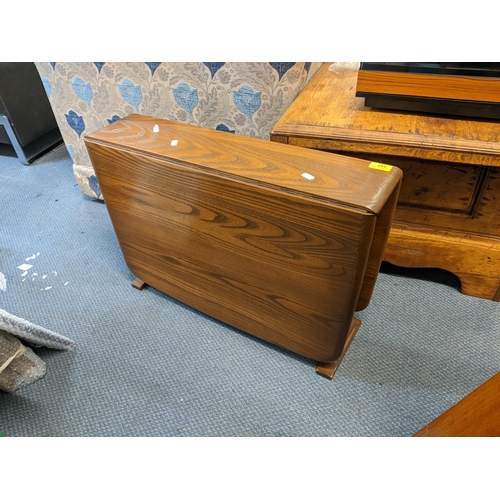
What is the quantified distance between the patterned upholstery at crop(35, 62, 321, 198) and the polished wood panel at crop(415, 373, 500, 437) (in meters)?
0.95

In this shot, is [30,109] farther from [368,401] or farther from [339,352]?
[368,401]

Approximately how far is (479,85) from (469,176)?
24cm

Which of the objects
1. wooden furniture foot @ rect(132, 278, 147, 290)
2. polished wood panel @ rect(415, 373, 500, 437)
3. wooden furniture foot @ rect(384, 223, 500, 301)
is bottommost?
wooden furniture foot @ rect(132, 278, 147, 290)

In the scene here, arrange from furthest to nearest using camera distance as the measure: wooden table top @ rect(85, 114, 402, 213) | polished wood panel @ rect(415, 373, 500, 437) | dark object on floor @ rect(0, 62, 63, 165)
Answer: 1. dark object on floor @ rect(0, 62, 63, 165)
2. wooden table top @ rect(85, 114, 402, 213)
3. polished wood panel @ rect(415, 373, 500, 437)

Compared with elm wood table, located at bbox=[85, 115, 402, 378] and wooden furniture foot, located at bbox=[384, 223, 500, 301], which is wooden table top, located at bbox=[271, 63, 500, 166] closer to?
elm wood table, located at bbox=[85, 115, 402, 378]

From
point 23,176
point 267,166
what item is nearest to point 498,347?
point 267,166

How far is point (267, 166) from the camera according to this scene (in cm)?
81

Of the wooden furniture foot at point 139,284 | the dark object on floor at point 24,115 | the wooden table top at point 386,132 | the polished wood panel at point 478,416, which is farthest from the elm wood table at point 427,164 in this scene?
the dark object on floor at point 24,115

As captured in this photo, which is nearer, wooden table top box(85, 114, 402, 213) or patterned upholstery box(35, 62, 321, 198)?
wooden table top box(85, 114, 402, 213)

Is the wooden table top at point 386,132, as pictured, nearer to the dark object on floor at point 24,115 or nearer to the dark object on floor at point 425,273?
the dark object on floor at point 425,273

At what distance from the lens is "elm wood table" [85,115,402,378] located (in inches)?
29.2

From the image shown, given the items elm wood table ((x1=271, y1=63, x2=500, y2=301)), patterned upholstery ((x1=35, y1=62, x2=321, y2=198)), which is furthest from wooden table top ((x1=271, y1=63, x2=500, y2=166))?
patterned upholstery ((x1=35, y1=62, x2=321, y2=198))

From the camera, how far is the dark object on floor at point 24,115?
179 cm

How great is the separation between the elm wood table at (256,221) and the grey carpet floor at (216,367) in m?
0.09
